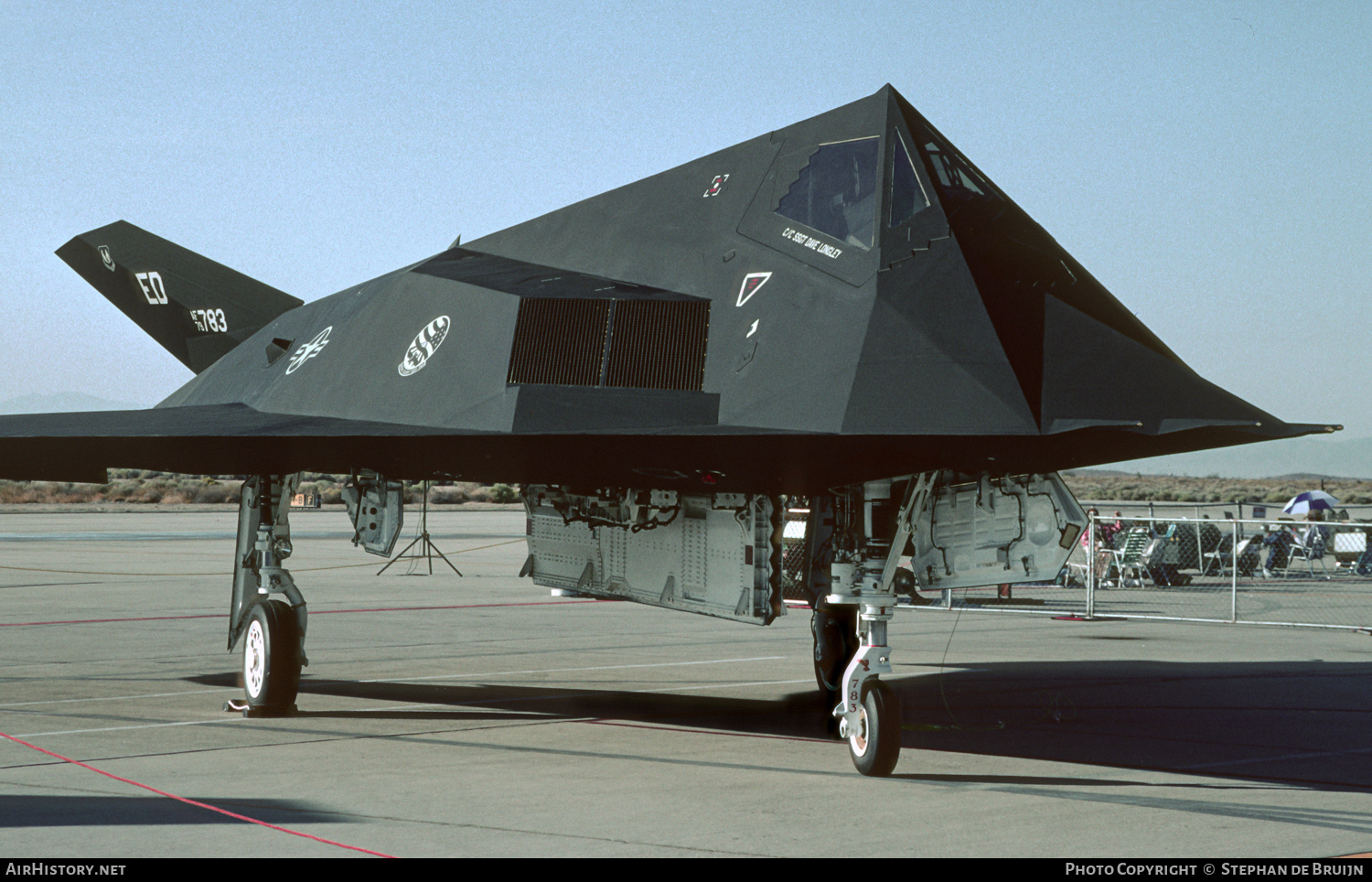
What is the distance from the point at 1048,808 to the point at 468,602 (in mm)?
15687

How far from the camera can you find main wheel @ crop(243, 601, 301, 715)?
33.6ft

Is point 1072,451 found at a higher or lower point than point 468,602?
higher

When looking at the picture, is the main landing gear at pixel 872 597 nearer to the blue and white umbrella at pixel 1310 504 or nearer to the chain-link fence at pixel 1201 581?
the chain-link fence at pixel 1201 581

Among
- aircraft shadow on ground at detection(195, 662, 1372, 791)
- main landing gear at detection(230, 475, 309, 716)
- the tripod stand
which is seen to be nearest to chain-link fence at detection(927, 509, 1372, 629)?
aircraft shadow on ground at detection(195, 662, 1372, 791)

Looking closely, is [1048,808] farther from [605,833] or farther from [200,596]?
[200,596]

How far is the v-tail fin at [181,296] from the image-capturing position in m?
14.9

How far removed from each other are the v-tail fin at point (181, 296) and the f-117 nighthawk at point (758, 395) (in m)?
3.77

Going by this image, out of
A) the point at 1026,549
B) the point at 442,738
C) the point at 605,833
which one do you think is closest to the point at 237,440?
the point at 442,738

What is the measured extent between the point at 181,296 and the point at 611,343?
854 cm

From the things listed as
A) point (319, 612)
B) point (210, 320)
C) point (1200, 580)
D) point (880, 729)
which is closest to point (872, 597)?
point (880, 729)

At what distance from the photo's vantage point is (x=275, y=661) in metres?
10.2

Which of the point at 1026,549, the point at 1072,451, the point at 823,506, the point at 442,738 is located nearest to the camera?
the point at 1072,451

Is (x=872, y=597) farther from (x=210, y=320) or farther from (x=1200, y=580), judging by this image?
(x=1200, y=580)

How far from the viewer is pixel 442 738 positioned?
941 cm
